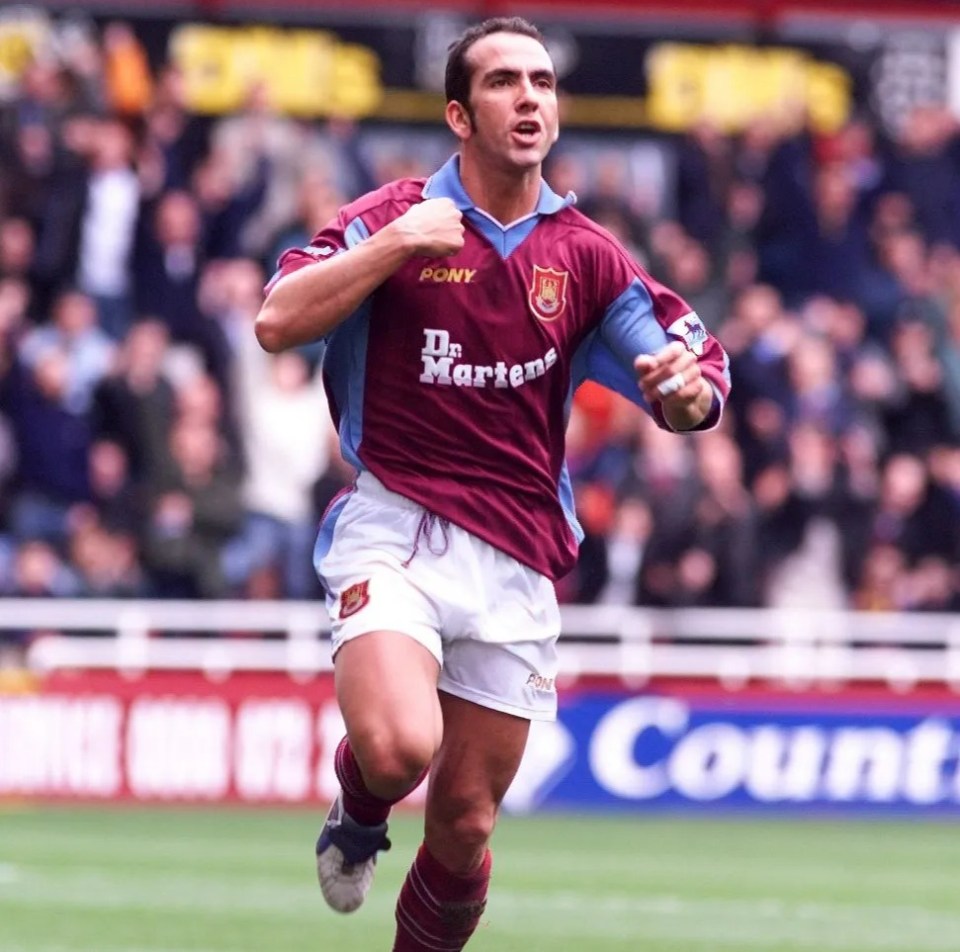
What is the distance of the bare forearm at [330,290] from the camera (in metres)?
7.30

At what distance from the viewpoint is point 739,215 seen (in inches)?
744

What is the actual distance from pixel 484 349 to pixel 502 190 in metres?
0.45

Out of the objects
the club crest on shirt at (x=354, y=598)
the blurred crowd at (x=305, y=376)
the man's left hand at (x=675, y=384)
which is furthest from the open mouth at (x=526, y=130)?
the blurred crowd at (x=305, y=376)

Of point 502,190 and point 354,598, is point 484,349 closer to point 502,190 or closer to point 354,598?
point 502,190

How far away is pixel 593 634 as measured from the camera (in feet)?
53.6

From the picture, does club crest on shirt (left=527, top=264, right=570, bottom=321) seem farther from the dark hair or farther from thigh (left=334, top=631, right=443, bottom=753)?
thigh (left=334, top=631, right=443, bottom=753)

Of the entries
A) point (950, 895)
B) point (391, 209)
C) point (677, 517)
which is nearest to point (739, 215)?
point (677, 517)

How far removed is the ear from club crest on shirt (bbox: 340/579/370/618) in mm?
1245

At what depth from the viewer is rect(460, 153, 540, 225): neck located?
7.72m

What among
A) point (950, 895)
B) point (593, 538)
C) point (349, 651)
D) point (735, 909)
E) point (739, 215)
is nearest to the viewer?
point (349, 651)

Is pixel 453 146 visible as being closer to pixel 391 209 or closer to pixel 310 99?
pixel 310 99

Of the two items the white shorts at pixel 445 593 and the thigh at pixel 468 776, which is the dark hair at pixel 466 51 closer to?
the white shorts at pixel 445 593

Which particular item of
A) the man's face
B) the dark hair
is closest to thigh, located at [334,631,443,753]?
the man's face

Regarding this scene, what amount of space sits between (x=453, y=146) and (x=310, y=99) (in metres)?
1.04
